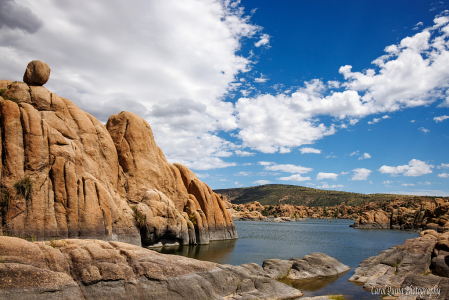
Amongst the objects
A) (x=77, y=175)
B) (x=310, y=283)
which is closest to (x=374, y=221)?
(x=310, y=283)

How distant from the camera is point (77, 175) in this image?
31.5m

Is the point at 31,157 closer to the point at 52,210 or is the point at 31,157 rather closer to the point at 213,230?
the point at 52,210

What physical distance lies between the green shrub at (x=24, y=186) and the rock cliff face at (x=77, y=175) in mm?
79

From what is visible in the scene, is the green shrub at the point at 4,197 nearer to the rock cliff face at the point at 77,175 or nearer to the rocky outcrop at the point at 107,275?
the rock cliff face at the point at 77,175

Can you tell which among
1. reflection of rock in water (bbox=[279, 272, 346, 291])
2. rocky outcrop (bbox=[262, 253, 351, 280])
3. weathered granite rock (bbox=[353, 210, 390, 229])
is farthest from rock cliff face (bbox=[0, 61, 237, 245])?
weathered granite rock (bbox=[353, 210, 390, 229])

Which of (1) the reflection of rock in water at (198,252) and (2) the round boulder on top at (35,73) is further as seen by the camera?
(1) the reflection of rock in water at (198,252)

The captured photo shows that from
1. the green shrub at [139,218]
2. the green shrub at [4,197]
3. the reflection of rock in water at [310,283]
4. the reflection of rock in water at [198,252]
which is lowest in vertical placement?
the reflection of rock in water at [198,252]

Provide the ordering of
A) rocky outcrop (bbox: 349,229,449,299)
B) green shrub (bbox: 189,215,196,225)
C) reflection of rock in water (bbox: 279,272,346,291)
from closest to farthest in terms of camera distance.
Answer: rocky outcrop (bbox: 349,229,449,299) < reflection of rock in water (bbox: 279,272,346,291) < green shrub (bbox: 189,215,196,225)

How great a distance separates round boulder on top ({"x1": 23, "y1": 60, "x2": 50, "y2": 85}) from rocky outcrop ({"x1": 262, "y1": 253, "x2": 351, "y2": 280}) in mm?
33418

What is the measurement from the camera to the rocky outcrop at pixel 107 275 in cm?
1356

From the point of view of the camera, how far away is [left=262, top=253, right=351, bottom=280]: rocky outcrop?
27938mm

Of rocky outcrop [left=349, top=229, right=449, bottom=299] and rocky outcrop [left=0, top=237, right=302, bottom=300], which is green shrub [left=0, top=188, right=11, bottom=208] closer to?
rocky outcrop [left=0, top=237, right=302, bottom=300]

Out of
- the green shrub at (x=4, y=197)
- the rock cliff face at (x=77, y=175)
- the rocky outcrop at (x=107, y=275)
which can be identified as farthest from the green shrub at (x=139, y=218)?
the rocky outcrop at (x=107, y=275)

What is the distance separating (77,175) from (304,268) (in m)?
25.6
